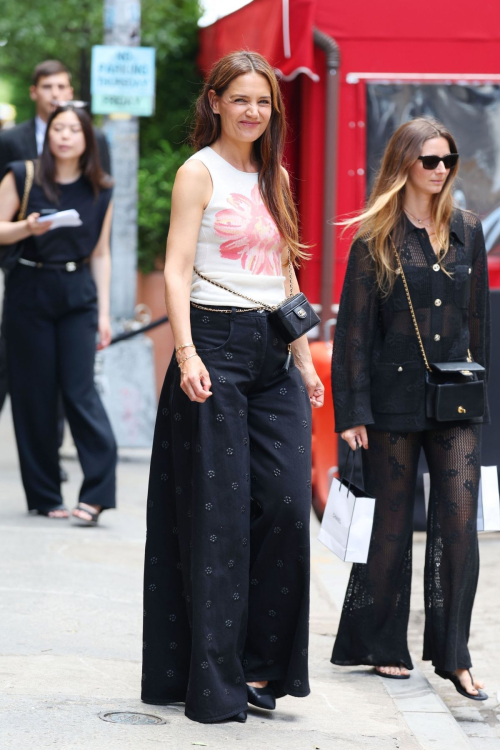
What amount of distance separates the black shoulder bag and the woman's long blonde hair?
2274 mm

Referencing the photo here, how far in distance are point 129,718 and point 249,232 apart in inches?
55.0

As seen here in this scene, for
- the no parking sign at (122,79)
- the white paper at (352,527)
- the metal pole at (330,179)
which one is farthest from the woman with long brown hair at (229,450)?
the no parking sign at (122,79)

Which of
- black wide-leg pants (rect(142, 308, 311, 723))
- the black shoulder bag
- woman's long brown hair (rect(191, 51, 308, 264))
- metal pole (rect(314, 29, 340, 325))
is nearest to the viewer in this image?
black wide-leg pants (rect(142, 308, 311, 723))

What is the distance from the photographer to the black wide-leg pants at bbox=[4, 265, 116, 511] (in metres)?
5.94

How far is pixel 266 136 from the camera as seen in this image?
358 centimetres

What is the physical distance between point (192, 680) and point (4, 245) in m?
3.09

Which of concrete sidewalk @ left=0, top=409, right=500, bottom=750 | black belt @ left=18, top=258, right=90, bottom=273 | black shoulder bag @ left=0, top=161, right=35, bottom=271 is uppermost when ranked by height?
black shoulder bag @ left=0, top=161, right=35, bottom=271

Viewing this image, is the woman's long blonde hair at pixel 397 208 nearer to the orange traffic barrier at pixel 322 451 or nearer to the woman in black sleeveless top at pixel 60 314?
the woman in black sleeveless top at pixel 60 314

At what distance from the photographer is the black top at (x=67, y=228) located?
5.94m

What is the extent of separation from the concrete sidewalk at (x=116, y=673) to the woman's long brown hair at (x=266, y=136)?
1389mm

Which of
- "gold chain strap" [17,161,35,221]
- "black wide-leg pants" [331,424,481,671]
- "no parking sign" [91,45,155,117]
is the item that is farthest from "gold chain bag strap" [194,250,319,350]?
"no parking sign" [91,45,155,117]

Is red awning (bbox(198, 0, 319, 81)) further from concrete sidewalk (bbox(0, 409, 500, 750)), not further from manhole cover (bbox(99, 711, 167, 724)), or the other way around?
manhole cover (bbox(99, 711, 167, 724))

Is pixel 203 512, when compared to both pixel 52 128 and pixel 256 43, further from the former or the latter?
pixel 256 43

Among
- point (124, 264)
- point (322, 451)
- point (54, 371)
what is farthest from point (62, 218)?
point (124, 264)
